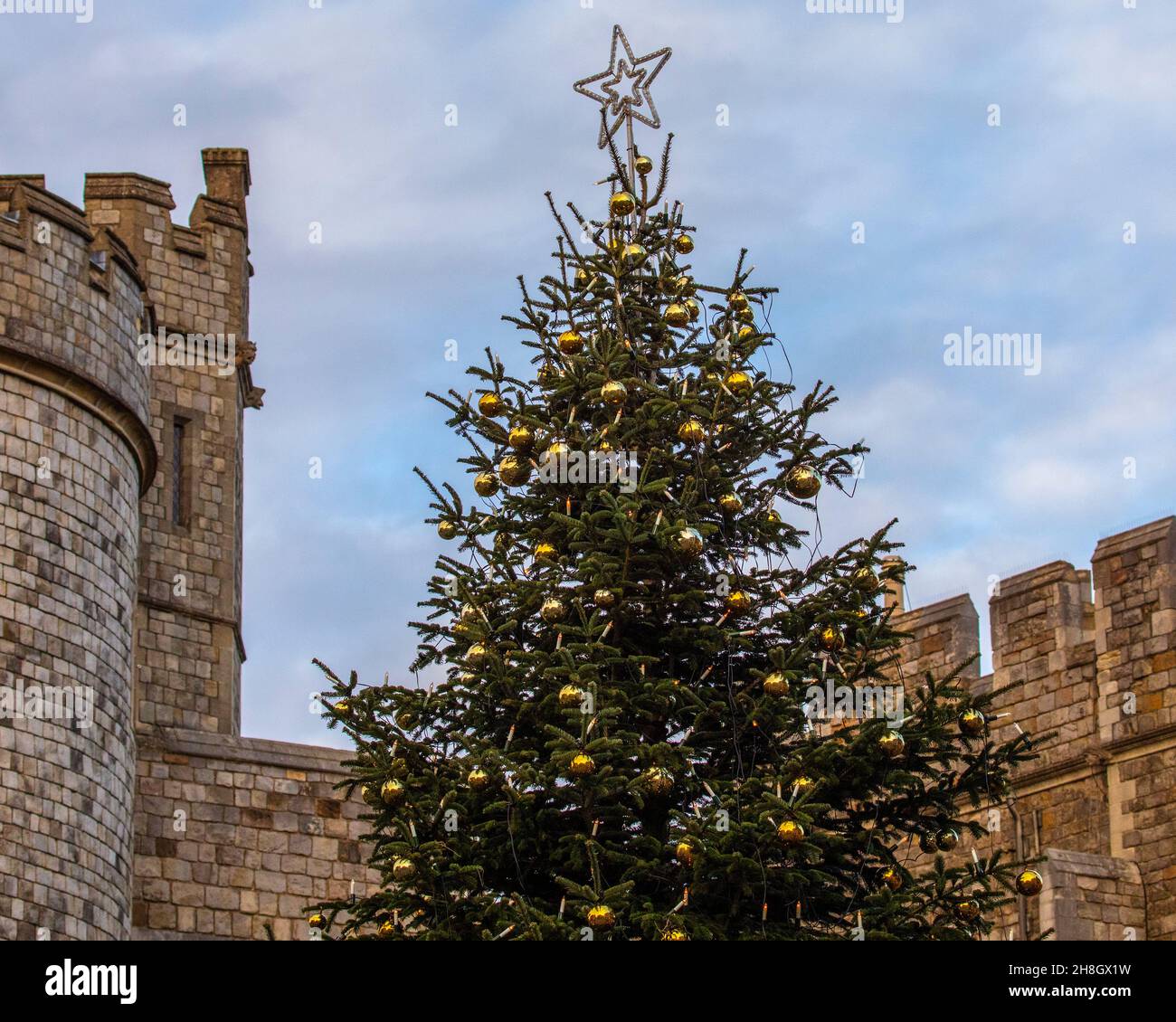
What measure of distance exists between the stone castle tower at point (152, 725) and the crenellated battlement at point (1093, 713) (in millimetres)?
19

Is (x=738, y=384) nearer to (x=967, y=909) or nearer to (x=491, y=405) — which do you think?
(x=491, y=405)

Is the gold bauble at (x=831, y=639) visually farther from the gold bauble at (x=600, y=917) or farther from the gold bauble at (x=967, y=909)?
the gold bauble at (x=600, y=917)

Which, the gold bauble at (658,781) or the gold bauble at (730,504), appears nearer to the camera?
the gold bauble at (658,781)

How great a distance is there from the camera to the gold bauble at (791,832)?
10695mm

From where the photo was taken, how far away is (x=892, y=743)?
11281 mm

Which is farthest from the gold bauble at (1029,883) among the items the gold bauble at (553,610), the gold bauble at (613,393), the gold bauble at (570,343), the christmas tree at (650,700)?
the gold bauble at (570,343)

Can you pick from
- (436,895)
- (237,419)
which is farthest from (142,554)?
(436,895)

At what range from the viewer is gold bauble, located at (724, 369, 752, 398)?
12.4 metres

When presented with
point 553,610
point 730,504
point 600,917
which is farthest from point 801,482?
point 600,917

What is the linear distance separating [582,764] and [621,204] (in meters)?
3.91
